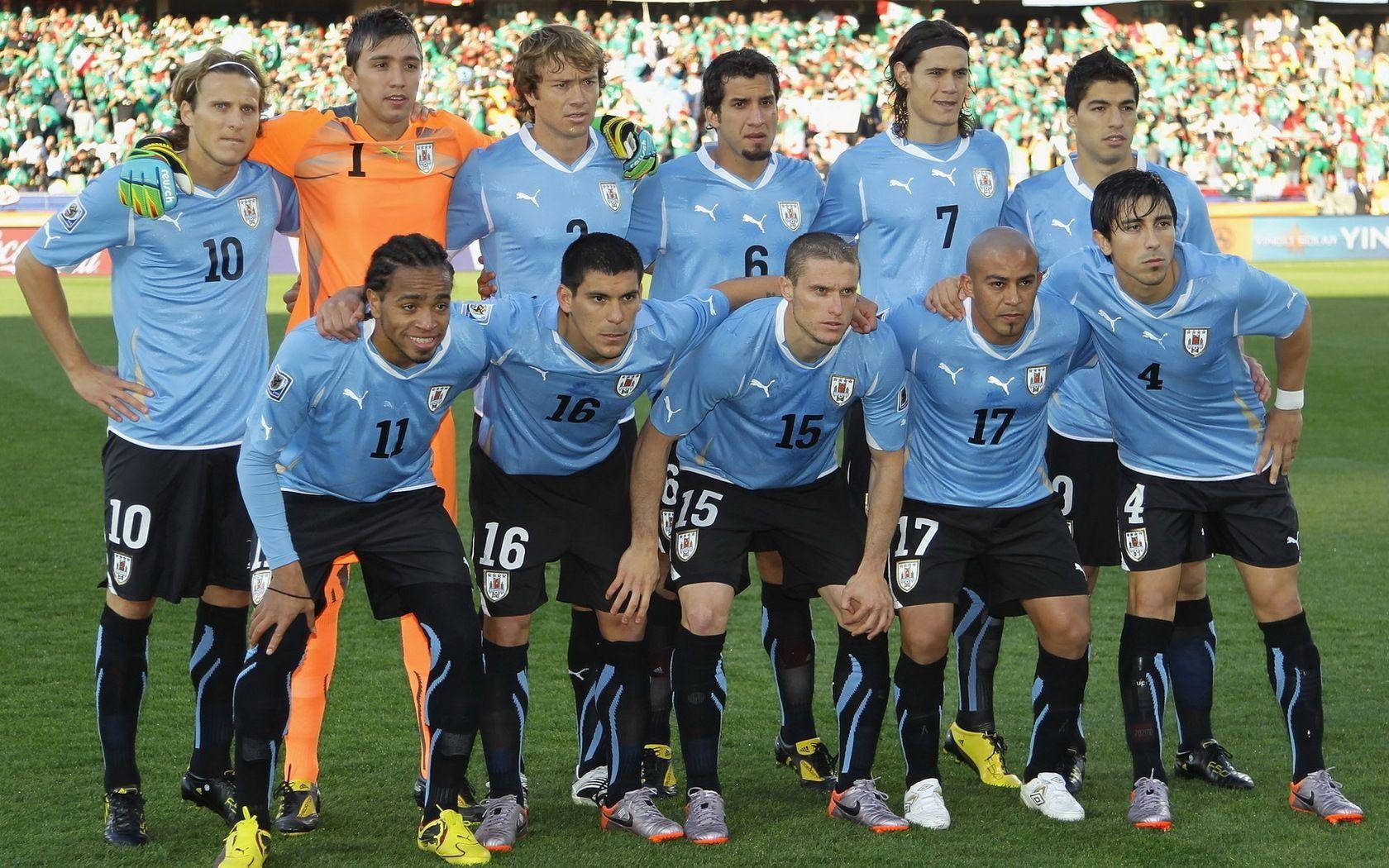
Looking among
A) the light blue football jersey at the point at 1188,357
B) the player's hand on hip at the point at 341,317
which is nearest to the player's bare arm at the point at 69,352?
the player's hand on hip at the point at 341,317

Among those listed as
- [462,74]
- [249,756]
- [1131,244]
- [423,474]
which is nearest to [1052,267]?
[1131,244]

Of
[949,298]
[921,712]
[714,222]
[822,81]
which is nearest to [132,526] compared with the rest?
[714,222]

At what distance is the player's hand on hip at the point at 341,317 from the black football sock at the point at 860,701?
174 cm

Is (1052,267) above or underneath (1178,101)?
underneath

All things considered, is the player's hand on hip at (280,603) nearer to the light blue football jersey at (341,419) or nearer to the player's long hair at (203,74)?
the light blue football jersey at (341,419)

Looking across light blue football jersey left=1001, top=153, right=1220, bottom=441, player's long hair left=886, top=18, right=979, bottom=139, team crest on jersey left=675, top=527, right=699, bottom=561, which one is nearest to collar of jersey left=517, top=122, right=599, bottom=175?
player's long hair left=886, top=18, right=979, bottom=139

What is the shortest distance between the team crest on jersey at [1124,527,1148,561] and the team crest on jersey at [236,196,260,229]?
2.85 metres

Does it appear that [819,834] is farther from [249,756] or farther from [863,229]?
[863,229]

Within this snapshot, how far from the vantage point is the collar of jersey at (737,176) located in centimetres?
545

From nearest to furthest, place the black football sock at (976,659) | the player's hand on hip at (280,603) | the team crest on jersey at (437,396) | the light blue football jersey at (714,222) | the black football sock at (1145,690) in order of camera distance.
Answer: the player's hand on hip at (280,603) → the team crest on jersey at (437,396) → the black football sock at (1145,690) → the light blue football jersey at (714,222) → the black football sock at (976,659)

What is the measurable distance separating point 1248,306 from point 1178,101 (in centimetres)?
3104

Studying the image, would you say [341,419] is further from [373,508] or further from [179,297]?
[179,297]

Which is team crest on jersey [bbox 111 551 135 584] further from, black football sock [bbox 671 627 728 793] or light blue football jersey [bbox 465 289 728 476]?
black football sock [bbox 671 627 728 793]

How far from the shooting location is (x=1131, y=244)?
4691 millimetres
